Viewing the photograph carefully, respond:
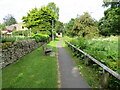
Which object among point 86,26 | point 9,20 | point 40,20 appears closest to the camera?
point 86,26

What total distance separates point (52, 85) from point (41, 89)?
0.45 metres

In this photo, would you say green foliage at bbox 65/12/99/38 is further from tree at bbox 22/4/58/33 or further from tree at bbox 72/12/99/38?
tree at bbox 22/4/58/33

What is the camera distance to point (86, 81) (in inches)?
173

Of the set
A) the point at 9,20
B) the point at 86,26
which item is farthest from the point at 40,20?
the point at 9,20

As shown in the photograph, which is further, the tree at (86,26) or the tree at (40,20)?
the tree at (40,20)

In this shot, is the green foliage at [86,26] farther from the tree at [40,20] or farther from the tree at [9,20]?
the tree at [9,20]

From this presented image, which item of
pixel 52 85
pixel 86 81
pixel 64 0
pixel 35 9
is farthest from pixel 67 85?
pixel 35 9

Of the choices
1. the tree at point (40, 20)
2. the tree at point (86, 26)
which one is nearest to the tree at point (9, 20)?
the tree at point (40, 20)

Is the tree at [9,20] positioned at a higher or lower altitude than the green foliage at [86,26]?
higher

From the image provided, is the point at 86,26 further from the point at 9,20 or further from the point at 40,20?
the point at 9,20

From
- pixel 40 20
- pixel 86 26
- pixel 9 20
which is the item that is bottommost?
pixel 86 26

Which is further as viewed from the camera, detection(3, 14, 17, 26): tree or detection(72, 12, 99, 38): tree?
detection(3, 14, 17, 26): tree

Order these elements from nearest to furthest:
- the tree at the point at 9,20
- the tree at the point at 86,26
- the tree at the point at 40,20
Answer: the tree at the point at 86,26
the tree at the point at 40,20
the tree at the point at 9,20

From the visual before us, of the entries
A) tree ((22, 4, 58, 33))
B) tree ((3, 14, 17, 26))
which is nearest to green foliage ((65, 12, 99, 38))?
tree ((22, 4, 58, 33))
